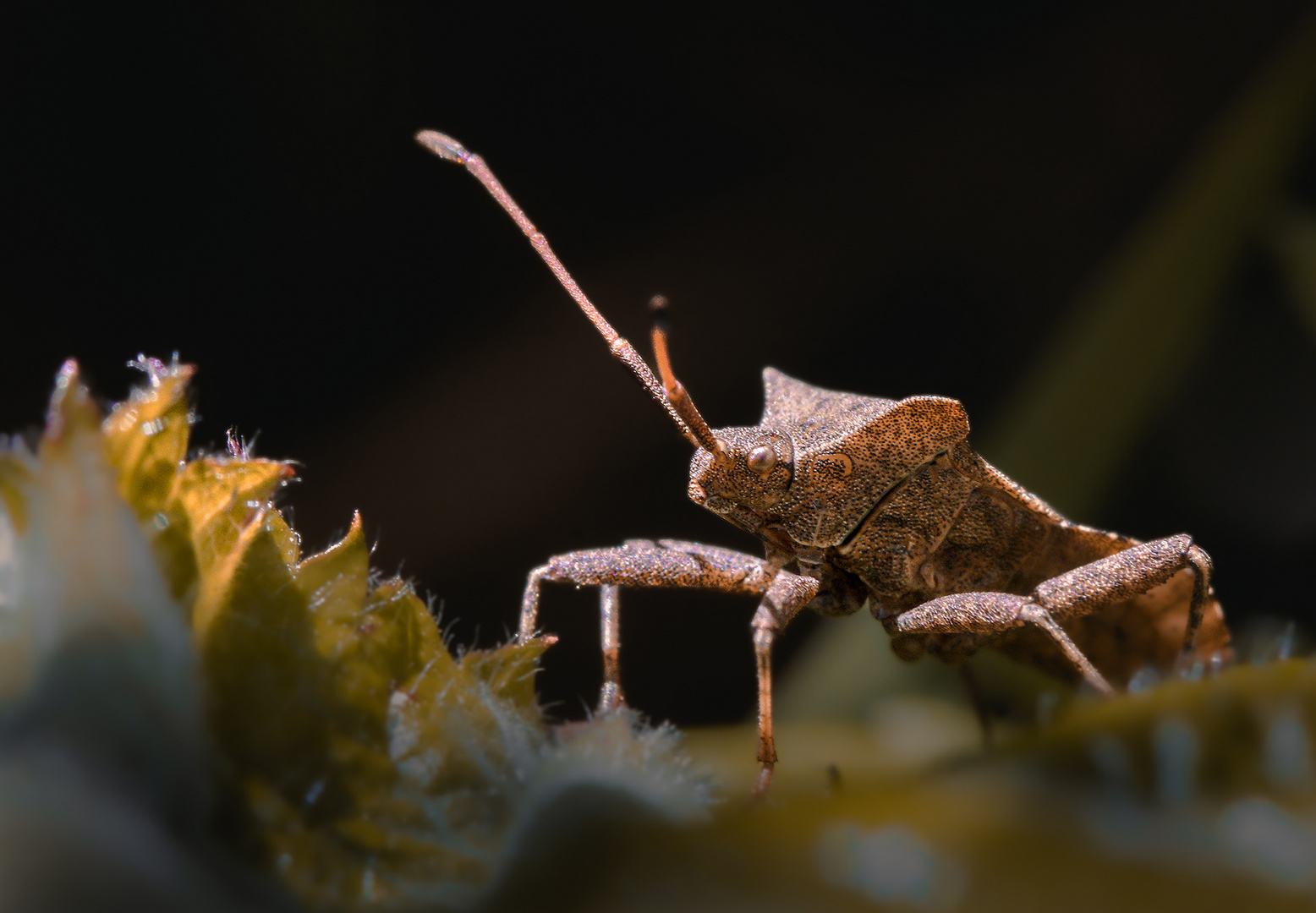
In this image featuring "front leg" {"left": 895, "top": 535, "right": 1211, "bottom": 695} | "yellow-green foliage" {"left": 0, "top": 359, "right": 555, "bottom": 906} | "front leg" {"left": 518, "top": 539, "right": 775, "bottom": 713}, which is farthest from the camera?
"front leg" {"left": 518, "top": 539, "right": 775, "bottom": 713}

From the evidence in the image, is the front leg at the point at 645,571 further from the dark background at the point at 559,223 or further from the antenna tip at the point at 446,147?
the dark background at the point at 559,223

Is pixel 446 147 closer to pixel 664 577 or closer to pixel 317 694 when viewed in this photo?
pixel 664 577

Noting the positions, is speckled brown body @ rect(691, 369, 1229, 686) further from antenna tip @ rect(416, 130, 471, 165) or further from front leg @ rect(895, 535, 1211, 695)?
antenna tip @ rect(416, 130, 471, 165)

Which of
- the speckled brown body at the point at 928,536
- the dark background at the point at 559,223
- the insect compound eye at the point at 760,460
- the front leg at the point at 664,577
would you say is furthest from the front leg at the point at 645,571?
the dark background at the point at 559,223

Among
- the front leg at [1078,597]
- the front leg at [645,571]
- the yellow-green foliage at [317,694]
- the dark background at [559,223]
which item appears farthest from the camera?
the dark background at [559,223]

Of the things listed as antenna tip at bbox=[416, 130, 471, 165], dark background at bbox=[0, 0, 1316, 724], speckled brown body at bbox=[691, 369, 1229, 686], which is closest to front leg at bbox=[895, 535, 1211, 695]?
speckled brown body at bbox=[691, 369, 1229, 686]

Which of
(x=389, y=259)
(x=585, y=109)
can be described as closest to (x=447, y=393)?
(x=389, y=259)
